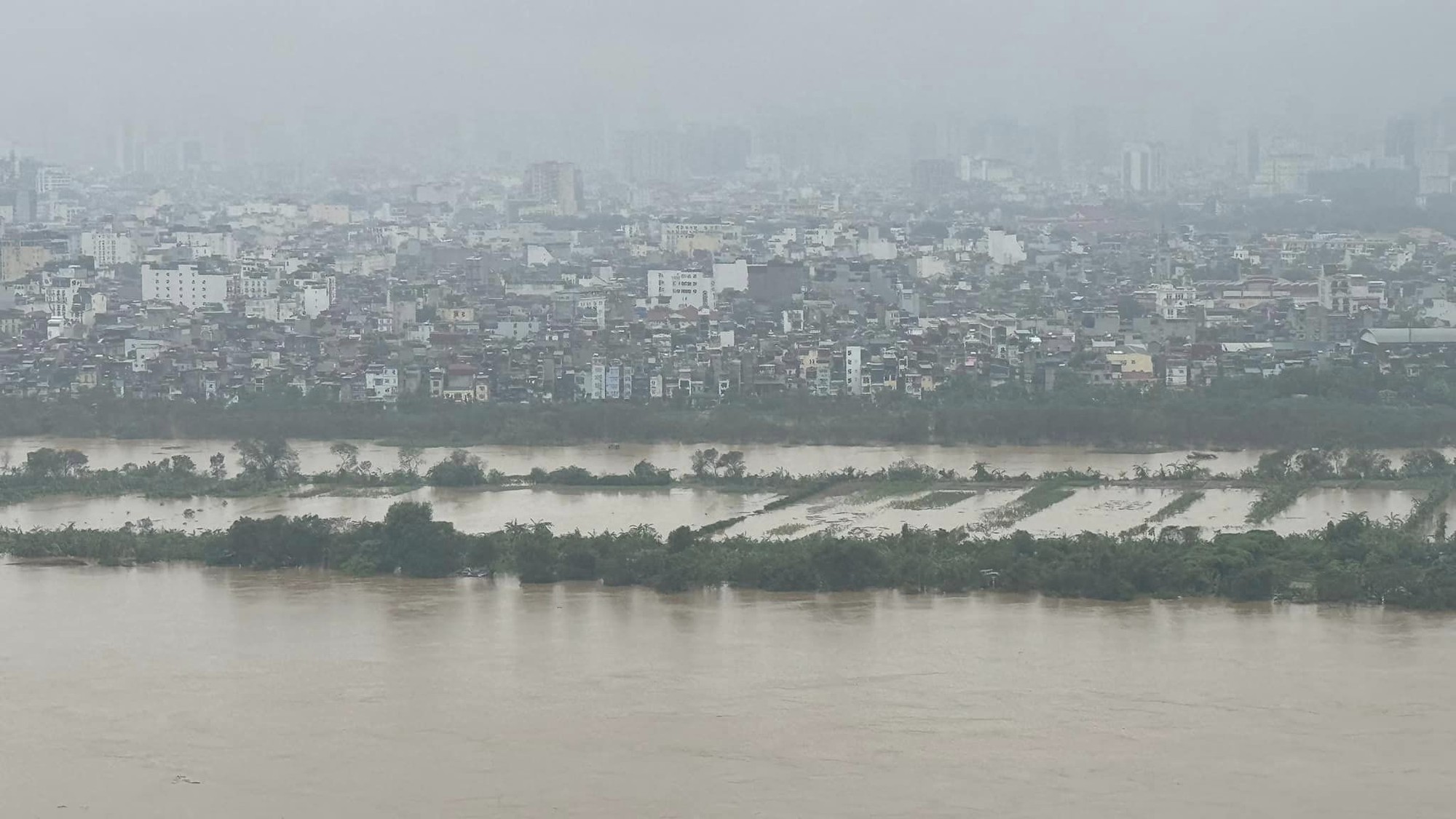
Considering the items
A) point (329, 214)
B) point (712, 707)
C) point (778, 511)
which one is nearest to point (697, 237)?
point (329, 214)

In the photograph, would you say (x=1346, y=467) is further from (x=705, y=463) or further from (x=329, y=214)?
(x=329, y=214)

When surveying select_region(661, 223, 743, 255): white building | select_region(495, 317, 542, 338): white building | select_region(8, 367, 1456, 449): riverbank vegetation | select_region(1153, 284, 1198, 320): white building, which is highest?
select_region(661, 223, 743, 255): white building

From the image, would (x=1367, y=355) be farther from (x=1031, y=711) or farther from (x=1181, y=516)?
(x=1031, y=711)

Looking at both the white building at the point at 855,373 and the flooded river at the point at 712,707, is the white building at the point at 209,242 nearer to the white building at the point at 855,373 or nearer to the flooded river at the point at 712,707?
the white building at the point at 855,373

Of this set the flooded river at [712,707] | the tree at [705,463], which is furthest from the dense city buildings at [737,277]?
the flooded river at [712,707]

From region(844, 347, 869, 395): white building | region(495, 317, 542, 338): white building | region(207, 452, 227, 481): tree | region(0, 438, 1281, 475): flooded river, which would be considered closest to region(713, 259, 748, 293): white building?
region(495, 317, 542, 338): white building

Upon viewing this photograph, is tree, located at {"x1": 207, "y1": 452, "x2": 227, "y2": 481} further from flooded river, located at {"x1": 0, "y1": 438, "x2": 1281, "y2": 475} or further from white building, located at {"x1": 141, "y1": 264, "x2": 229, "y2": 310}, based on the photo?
white building, located at {"x1": 141, "y1": 264, "x2": 229, "y2": 310}
